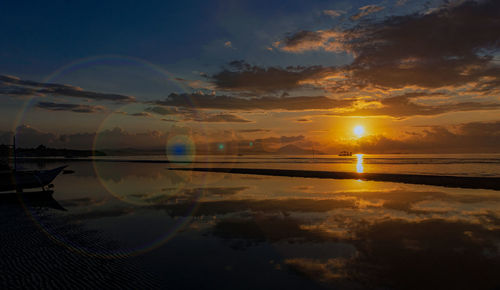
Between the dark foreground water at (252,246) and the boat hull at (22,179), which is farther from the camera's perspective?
the boat hull at (22,179)

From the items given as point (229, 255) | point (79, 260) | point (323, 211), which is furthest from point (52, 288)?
point (323, 211)

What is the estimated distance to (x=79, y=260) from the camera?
10.7m

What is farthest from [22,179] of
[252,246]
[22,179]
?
[252,246]

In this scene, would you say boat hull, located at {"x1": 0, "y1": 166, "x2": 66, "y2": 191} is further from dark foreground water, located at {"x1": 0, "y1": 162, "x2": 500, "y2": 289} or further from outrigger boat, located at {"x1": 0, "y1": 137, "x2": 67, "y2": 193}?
dark foreground water, located at {"x1": 0, "y1": 162, "x2": 500, "y2": 289}

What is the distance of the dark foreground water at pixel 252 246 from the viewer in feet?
29.5

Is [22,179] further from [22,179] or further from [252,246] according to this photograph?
[252,246]

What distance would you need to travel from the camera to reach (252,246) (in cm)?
1239

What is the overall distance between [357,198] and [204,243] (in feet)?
54.9

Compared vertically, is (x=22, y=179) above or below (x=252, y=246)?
above

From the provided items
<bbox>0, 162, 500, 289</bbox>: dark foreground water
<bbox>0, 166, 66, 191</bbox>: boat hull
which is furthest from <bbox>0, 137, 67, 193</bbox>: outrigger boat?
<bbox>0, 162, 500, 289</bbox>: dark foreground water

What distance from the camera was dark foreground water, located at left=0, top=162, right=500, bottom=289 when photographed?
8.98 metres

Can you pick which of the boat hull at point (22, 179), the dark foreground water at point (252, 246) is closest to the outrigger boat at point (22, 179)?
the boat hull at point (22, 179)

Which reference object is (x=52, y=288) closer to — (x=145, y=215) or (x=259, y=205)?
(x=145, y=215)

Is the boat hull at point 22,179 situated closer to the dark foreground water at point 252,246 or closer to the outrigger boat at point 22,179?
the outrigger boat at point 22,179
